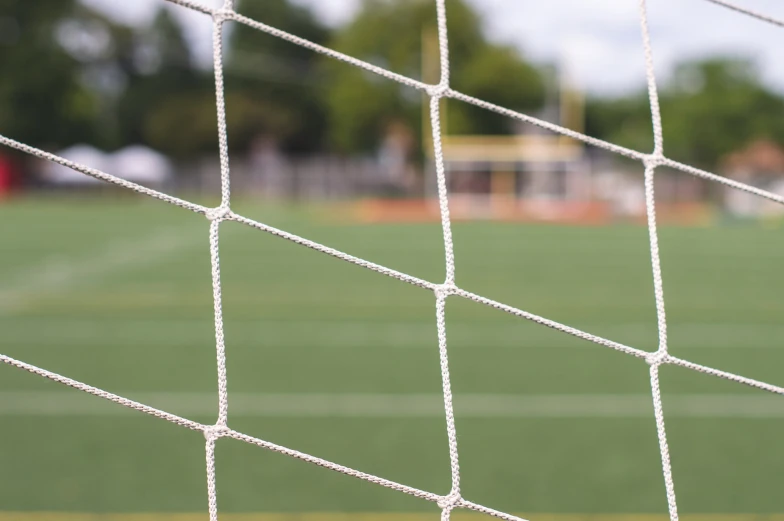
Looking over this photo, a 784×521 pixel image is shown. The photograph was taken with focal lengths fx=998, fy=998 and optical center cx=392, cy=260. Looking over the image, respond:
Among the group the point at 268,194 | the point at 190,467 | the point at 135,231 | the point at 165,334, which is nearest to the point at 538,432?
the point at 190,467

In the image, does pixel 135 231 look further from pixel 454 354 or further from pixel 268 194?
pixel 268 194

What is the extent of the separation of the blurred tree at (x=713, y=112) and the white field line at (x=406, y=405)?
30136 mm

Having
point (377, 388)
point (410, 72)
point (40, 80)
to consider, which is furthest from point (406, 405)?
point (40, 80)

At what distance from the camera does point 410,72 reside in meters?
31.2

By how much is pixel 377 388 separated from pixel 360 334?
4.50 feet

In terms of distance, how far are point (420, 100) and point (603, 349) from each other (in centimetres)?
2560

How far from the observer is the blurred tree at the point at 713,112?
3459 cm

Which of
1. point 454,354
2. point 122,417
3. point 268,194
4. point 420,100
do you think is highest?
point 420,100

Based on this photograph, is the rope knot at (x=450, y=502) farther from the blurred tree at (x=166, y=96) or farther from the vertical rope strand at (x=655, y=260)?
the blurred tree at (x=166, y=96)

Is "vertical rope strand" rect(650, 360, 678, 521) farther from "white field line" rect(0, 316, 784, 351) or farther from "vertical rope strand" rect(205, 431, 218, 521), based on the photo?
"white field line" rect(0, 316, 784, 351)

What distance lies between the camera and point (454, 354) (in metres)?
5.29

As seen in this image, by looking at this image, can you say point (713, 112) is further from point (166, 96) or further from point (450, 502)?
point (450, 502)

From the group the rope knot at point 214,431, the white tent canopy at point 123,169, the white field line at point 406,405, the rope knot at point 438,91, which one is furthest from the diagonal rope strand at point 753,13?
the white tent canopy at point 123,169

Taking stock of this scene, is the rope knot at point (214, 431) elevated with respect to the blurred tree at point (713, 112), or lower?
lower
